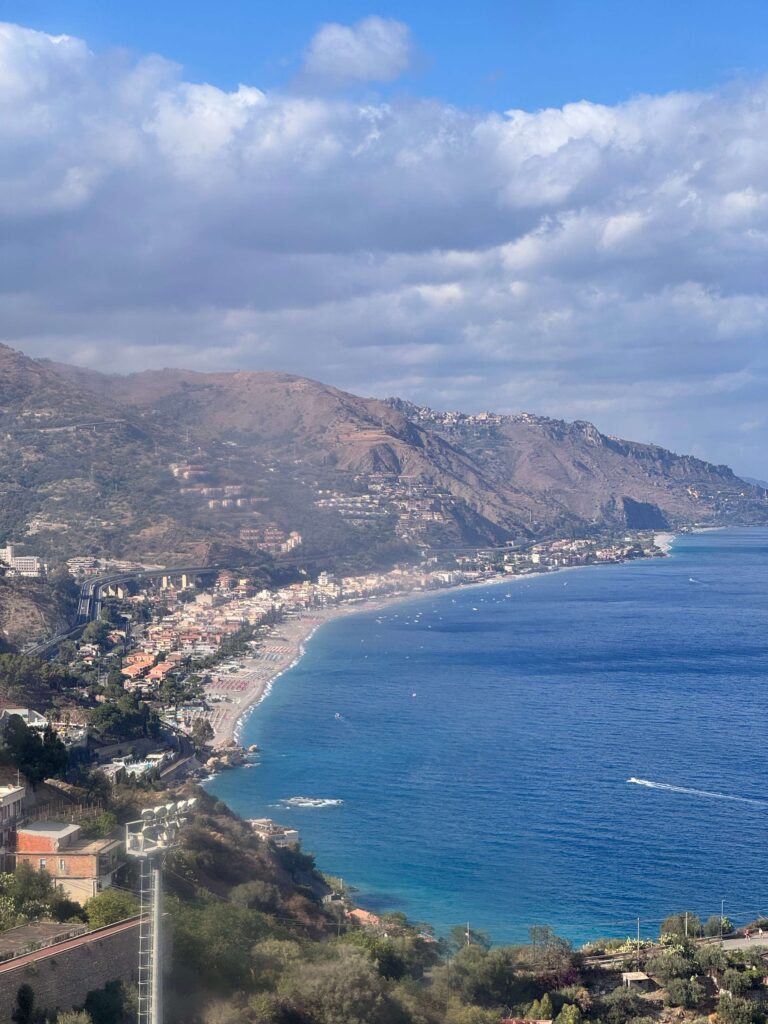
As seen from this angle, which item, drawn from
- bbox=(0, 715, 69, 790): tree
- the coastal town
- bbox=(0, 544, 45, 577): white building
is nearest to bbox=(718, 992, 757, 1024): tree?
bbox=(0, 715, 69, 790): tree

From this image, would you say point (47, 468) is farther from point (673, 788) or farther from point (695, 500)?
point (695, 500)

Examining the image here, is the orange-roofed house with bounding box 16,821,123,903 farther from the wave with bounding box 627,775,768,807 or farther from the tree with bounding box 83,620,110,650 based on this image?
the tree with bounding box 83,620,110,650

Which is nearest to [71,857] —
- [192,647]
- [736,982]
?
[736,982]

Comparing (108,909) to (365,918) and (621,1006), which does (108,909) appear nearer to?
(621,1006)

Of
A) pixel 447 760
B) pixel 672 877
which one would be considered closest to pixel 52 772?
pixel 672 877

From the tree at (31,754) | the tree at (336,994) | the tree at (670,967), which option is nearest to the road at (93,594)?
the tree at (31,754)
